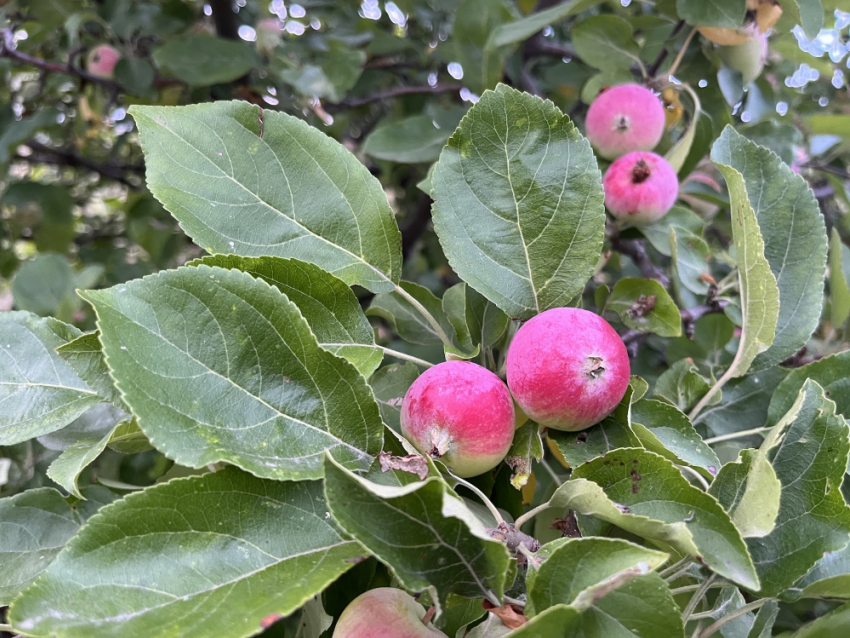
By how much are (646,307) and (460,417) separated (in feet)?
1.38

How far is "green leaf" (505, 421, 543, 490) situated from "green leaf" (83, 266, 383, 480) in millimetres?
155

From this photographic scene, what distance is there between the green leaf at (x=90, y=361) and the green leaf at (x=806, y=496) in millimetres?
653

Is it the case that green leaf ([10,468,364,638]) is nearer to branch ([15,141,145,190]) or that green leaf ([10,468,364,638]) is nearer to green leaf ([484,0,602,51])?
green leaf ([484,0,602,51])

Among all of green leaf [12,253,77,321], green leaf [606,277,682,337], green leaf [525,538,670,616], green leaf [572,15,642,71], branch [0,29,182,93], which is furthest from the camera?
branch [0,29,182,93]

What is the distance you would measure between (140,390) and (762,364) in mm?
790

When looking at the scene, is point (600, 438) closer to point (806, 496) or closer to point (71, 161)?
point (806, 496)

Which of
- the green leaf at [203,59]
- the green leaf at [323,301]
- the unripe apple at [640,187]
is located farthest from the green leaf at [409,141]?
the green leaf at [323,301]

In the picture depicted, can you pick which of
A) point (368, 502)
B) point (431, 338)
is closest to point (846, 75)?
point (431, 338)

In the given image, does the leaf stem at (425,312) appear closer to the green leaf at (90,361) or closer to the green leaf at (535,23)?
the green leaf at (90,361)

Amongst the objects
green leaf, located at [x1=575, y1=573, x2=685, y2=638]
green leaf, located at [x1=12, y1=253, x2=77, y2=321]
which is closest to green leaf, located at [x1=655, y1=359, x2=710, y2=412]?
green leaf, located at [x1=575, y1=573, x2=685, y2=638]

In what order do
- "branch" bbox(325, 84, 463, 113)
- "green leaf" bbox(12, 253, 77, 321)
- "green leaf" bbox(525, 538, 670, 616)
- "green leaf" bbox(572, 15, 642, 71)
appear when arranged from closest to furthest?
"green leaf" bbox(525, 538, 670, 616) < "green leaf" bbox(572, 15, 642, 71) < "green leaf" bbox(12, 253, 77, 321) < "branch" bbox(325, 84, 463, 113)

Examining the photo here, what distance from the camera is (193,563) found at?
539 millimetres

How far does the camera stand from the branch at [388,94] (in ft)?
6.12

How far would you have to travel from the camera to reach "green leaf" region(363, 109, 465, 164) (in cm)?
159
